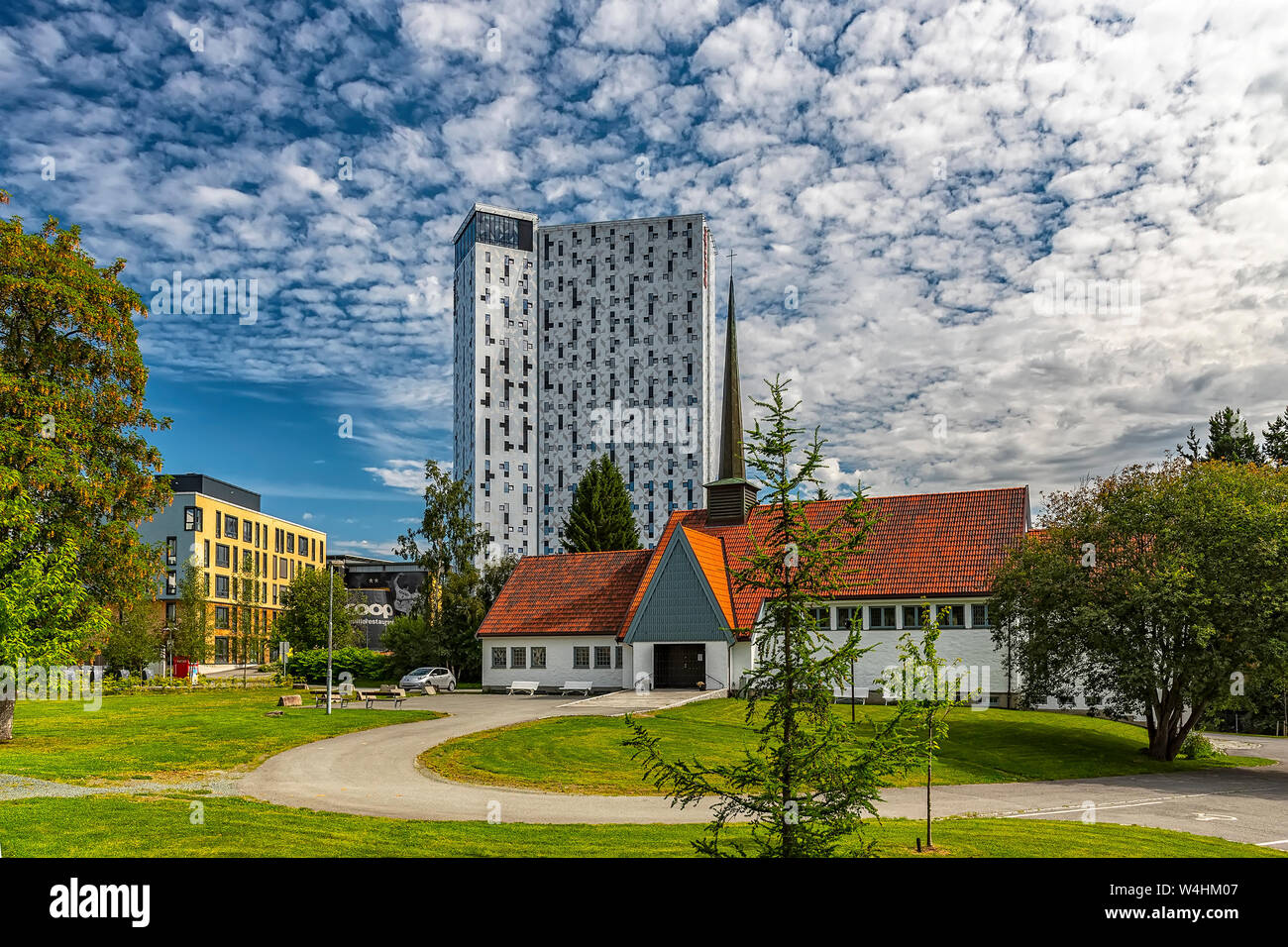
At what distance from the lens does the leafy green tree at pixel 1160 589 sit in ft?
96.6

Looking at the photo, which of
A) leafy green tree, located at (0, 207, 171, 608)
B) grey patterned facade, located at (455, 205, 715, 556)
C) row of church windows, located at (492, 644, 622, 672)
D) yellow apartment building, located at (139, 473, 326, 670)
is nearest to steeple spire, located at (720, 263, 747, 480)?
row of church windows, located at (492, 644, 622, 672)

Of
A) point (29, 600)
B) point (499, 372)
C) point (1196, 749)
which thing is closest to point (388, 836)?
point (29, 600)

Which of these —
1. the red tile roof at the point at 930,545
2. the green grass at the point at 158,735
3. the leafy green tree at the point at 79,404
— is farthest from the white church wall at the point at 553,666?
the leafy green tree at the point at 79,404

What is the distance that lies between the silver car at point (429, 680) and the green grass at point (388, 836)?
33.1 meters

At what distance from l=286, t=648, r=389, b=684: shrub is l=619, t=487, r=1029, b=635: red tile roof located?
25.3m

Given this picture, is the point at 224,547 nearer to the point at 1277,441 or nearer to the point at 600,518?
the point at 600,518

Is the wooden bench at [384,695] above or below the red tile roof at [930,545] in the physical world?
below

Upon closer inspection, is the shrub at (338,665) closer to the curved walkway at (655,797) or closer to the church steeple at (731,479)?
the church steeple at (731,479)

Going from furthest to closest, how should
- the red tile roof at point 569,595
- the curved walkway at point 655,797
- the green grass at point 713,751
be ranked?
the red tile roof at point 569,595
the green grass at point 713,751
the curved walkway at point 655,797

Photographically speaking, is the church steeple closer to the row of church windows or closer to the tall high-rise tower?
the row of church windows

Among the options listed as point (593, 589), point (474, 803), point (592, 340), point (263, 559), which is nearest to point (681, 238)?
point (592, 340)

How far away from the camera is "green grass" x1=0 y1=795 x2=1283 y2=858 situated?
1462 cm

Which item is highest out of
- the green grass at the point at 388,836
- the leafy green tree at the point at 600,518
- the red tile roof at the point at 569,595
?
the leafy green tree at the point at 600,518

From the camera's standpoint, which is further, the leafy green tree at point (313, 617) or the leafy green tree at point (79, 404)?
the leafy green tree at point (313, 617)
